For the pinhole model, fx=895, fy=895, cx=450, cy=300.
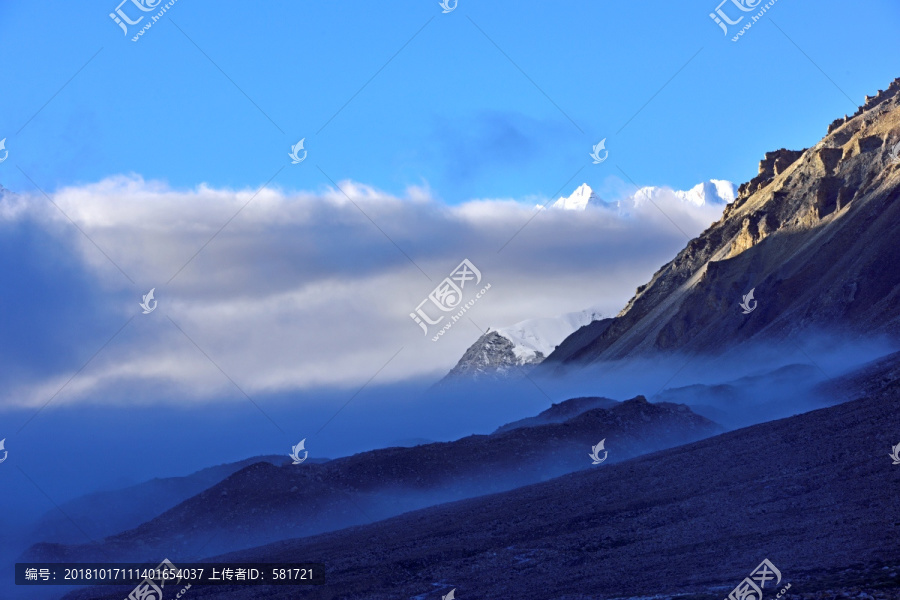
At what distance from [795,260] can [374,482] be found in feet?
204

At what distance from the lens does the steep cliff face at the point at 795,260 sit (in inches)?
3359

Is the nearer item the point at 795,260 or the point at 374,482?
the point at 374,482

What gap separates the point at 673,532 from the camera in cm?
3197

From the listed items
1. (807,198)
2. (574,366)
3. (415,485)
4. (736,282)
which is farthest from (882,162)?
(415,485)

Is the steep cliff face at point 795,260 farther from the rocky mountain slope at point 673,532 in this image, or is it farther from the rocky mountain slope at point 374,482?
the rocky mountain slope at point 673,532

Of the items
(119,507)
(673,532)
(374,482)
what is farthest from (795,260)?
(673,532)

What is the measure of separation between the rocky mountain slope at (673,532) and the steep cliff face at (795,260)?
3934 cm

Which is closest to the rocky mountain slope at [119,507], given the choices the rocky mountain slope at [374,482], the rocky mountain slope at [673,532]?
the rocky mountain slope at [374,482]

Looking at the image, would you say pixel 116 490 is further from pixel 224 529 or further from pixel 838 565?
pixel 838 565

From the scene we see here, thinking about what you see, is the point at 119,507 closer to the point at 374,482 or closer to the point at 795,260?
the point at 374,482

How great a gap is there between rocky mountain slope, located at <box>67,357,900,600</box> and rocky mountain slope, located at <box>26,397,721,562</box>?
8296 millimetres

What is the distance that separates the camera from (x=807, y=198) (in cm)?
11050

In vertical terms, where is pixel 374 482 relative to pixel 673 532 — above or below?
above

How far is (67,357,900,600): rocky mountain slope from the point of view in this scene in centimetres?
2436
